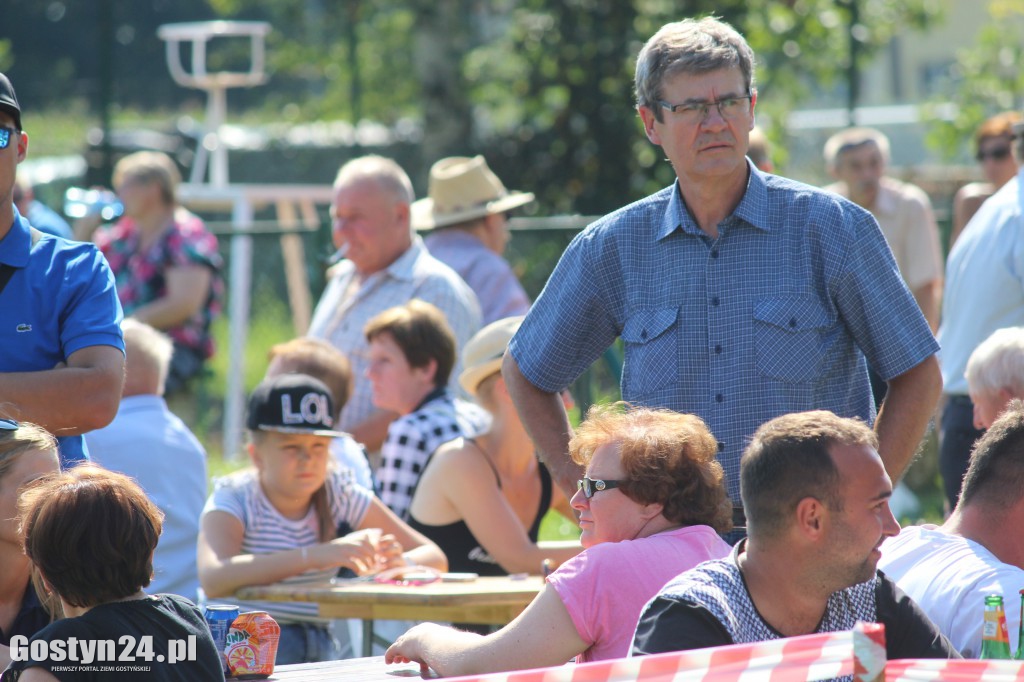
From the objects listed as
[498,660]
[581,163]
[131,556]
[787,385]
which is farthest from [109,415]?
[581,163]

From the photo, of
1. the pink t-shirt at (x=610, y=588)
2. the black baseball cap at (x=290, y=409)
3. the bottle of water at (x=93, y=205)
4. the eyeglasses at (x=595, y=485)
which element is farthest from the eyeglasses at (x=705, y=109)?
the bottle of water at (x=93, y=205)

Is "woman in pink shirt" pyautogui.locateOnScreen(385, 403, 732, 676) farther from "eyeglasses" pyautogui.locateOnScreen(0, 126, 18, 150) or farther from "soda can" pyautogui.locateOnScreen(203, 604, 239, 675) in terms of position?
"eyeglasses" pyautogui.locateOnScreen(0, 126, 18, 150)

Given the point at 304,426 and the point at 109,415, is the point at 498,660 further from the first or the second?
the point at 304,426

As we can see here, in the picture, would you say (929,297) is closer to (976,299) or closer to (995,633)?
(976,299)

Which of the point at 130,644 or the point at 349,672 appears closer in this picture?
the point at 130,644

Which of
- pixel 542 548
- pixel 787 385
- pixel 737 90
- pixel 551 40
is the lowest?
pixel 542 548

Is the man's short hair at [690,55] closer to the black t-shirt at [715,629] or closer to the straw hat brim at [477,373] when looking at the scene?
the black t-shirt at [715,629]

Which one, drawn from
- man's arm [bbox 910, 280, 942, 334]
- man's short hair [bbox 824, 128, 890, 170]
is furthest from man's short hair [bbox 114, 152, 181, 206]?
man's arm [bbox 910, 280, 942, 334]

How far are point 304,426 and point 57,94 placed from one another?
37.7ft

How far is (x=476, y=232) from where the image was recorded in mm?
7086

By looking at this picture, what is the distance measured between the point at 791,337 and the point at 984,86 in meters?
9.40

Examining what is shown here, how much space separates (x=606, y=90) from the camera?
11227 millimetres

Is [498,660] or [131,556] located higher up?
[131,556]

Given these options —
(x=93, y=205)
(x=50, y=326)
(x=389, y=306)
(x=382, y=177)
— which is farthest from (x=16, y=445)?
(x=93, y=205)
